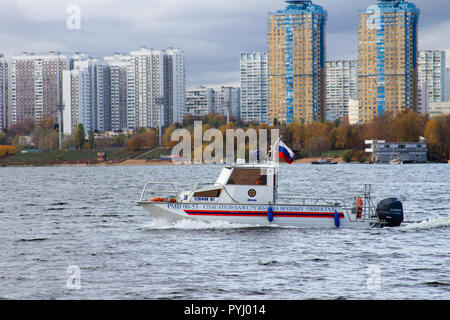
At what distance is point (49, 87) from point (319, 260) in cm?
18426

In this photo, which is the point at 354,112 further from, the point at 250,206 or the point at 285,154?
the point at 250,206

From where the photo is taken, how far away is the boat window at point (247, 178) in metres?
24.7

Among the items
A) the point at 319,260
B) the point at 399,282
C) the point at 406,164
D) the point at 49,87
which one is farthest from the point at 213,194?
the point at 49,87

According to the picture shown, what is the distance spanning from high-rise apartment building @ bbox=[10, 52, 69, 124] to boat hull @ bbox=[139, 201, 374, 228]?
173 metres

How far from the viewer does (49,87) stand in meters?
195

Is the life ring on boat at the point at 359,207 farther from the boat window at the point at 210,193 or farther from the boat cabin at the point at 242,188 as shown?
the boat window at the point at 210,193

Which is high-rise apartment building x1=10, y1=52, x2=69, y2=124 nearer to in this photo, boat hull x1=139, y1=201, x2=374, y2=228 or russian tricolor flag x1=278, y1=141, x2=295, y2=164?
boat hull x1=139, y1=201, x2=374, y2=228

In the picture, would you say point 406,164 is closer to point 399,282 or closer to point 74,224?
point 74,224

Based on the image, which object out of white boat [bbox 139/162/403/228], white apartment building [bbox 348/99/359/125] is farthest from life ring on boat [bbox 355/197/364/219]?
white apartment building [bbox 348/99/359/125]

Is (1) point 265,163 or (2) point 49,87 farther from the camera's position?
(2) point 49,87

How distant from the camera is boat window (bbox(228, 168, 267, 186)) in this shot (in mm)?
24734

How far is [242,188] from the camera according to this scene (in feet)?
80.9

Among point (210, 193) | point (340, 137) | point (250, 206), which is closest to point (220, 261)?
point (250, 206)

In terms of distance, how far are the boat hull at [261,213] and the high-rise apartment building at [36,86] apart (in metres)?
173
